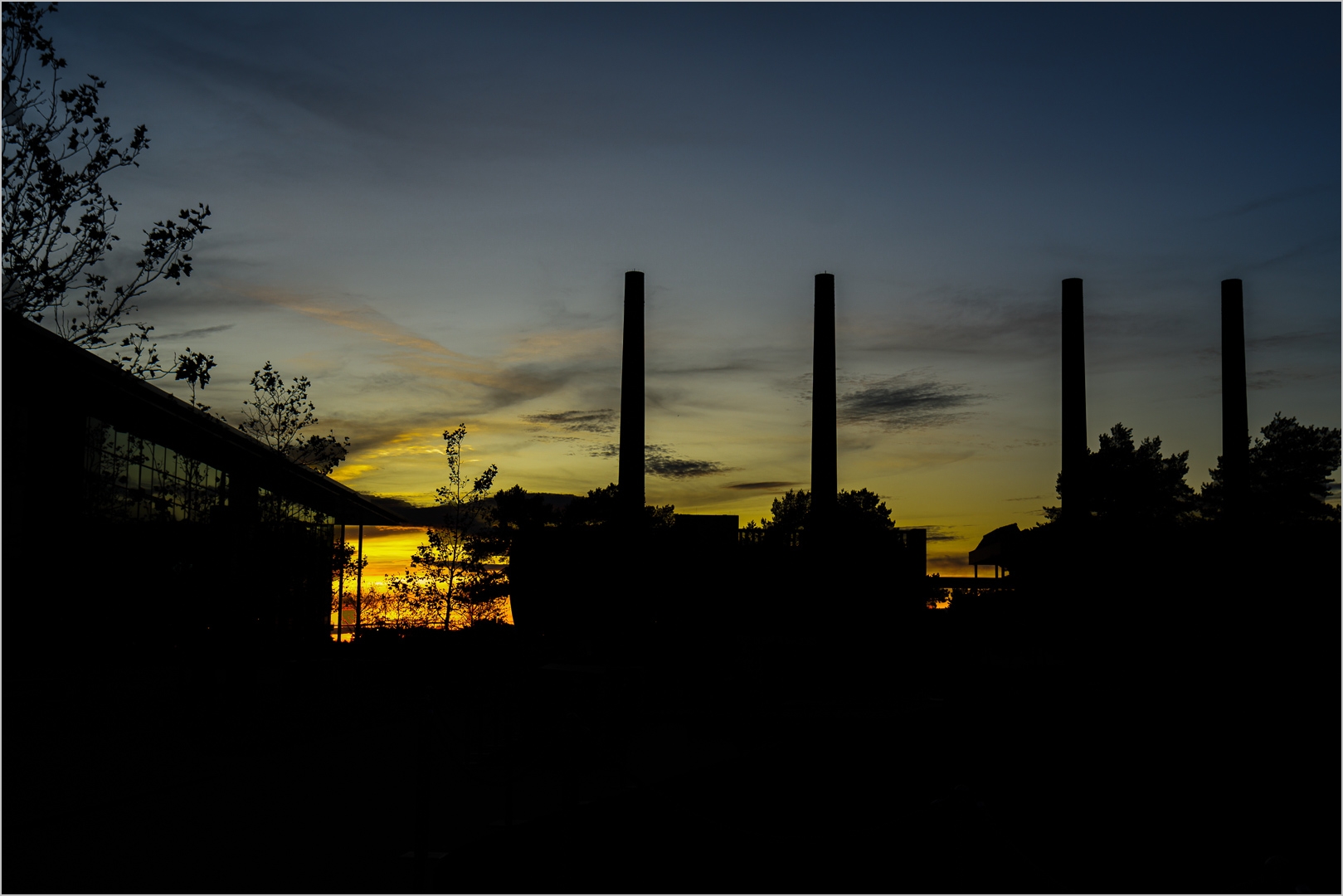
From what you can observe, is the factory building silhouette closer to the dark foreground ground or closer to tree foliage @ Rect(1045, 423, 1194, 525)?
the dark foreground ground

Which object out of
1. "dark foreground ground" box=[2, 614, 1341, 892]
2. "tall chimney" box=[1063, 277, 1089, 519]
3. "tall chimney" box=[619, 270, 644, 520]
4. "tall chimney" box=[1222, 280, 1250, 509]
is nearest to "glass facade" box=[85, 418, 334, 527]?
"dark foreground ground" box=[2, 614, 1341, 892]

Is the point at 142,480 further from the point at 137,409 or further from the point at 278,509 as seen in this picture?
the point at 278,509

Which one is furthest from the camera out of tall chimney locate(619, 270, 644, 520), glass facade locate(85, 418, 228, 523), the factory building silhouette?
tall chimney locate(619, 270, 644, 520)

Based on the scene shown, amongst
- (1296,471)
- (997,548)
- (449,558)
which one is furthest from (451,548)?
(1296,471)

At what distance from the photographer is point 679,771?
12.9 m

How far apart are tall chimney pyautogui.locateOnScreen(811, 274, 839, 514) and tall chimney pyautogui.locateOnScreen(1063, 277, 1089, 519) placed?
326 inches

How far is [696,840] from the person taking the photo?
29.1 feet

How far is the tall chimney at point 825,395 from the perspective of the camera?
1405 inches

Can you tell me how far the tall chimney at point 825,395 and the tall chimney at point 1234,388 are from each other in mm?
13813

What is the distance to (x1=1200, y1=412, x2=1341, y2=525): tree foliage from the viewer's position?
2341 inches

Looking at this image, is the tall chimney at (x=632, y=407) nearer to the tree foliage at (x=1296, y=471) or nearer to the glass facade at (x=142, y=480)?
the glass facade at (x=142, y=480)

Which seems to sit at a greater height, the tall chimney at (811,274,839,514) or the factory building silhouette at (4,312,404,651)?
the tall chimney at (811,274,839,514)

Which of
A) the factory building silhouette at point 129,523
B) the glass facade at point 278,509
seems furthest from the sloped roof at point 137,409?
the glass facade at point 278,509

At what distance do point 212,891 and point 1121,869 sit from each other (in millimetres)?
7259
